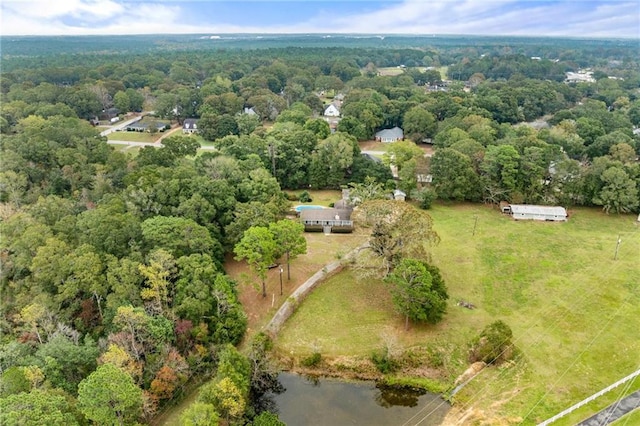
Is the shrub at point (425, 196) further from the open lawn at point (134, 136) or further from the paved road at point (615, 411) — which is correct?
the open lawn at point (134, 136)

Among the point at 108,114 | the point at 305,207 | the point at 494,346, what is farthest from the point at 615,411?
the point at 108,114

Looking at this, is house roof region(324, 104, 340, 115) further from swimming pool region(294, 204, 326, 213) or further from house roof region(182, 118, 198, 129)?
swimming pool region(294, 204, 326, 213)

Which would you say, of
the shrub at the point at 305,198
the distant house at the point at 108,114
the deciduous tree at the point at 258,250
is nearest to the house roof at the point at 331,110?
the distant house at the point at 108,114

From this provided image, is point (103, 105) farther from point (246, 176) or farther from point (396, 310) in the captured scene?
point (396, 310)

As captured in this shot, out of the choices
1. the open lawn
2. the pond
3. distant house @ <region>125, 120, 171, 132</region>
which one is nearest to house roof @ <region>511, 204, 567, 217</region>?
the pond

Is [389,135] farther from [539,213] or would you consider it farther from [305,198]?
[539,213]

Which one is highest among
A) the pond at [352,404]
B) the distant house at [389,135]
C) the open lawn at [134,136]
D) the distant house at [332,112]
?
the distant house at [332,112]
